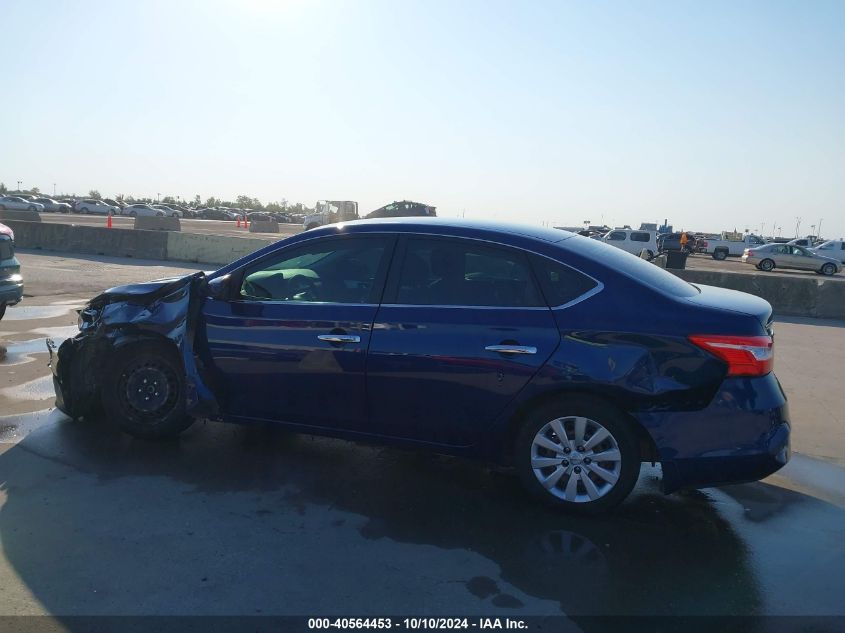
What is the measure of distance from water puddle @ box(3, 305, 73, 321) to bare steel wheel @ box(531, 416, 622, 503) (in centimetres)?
847

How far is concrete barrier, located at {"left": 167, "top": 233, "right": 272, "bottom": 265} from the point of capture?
785 inches

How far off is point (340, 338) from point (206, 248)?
1659 centimetres

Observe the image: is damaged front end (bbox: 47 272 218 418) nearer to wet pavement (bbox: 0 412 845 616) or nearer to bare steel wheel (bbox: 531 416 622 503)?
wet pavement (bbox: 0 412 845 616)

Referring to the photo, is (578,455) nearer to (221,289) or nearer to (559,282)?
(559,282)

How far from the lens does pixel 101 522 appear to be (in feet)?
13.7

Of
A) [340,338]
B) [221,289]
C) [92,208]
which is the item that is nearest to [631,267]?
[340,338]

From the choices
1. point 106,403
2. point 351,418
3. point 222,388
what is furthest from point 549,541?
point 106,403

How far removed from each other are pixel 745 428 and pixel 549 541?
1.26 meters

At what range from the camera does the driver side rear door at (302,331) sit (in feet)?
15.6

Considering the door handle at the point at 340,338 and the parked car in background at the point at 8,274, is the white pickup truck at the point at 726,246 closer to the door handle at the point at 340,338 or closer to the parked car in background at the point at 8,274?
the parked car in background at the point at 8,274

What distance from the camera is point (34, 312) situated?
1081 centimetres

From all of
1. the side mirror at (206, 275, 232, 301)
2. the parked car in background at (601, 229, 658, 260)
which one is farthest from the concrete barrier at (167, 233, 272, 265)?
the parked car in background at (601, 229, 658, 260)

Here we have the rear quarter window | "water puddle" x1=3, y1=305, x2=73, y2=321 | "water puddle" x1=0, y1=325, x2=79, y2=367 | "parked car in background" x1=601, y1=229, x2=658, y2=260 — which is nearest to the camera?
the rear quarter window

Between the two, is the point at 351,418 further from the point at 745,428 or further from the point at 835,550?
the point at 835,550
